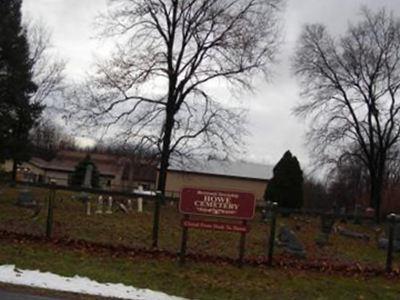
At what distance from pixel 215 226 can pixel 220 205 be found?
467 mm

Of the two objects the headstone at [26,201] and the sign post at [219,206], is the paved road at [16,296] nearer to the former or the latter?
the sign post at [219,206]

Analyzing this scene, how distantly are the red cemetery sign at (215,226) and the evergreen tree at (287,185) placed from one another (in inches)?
932

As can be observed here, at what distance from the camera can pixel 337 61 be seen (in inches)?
1875

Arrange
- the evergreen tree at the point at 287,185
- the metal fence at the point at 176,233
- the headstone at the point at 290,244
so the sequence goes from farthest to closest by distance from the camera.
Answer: the evergreen tree at the point at 287,185, the headstone at the point at 290,244, the metal fence at the point at 176,233

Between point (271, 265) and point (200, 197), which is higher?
point (200, 197)

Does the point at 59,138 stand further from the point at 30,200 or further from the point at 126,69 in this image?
the point at 30,200

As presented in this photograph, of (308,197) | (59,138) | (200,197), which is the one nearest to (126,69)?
(200,197)

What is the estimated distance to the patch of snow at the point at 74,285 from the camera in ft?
36.8

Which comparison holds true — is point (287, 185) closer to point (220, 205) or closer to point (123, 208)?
point (123, 208)

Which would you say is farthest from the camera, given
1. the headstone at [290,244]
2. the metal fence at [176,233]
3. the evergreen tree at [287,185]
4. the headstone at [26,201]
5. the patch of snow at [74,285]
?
the evergreen tree at [287,185]

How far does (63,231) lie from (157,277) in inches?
202

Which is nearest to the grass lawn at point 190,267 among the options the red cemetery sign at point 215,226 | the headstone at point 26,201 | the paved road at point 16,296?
the red cemetery sign at point 215,226

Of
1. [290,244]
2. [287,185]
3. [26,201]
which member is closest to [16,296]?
[290,244]

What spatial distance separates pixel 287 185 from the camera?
37.9 m
